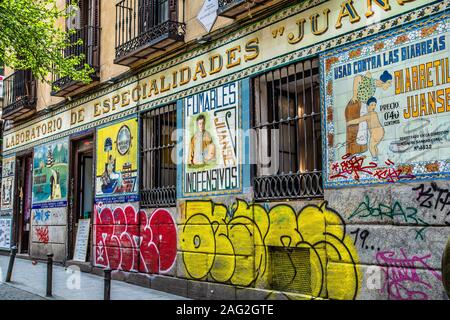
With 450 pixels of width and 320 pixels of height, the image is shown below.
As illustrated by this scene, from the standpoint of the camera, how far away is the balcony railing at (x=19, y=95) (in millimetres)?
16016

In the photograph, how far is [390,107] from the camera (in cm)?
622

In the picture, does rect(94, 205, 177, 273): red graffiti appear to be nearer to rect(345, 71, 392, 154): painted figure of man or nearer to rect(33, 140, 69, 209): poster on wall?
rect(33, 140, 69, 209): poster on wall

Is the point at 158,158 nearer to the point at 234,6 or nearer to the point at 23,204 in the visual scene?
the point at 234,6

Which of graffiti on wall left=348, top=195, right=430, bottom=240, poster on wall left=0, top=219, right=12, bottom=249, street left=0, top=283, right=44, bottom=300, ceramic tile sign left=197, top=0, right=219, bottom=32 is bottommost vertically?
street left=0, top=283, right=44, bottom=300

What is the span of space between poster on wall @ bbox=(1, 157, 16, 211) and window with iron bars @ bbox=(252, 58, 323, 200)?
40.0 feet

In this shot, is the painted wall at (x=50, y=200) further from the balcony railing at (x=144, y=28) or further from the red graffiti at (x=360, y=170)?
the red graffiti at (x=360, y=170)

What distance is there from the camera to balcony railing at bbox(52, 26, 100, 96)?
12844 millimetres

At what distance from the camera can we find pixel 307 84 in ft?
25.6

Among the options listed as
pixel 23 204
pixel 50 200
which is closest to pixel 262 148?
pixel 50 200

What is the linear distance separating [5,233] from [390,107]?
50.1 ft

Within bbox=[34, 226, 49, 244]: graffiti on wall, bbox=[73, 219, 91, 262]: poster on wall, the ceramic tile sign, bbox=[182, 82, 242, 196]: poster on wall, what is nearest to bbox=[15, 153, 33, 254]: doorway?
bbox=[34, 226, 49, 244]: graffiti on wall

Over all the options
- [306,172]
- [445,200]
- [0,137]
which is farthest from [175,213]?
[0,137]
